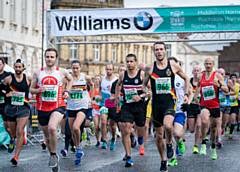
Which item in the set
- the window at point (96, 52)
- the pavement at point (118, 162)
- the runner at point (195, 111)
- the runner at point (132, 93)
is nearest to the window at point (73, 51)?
the window at point (96, 52)

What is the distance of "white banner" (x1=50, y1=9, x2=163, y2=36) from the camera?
27.5m

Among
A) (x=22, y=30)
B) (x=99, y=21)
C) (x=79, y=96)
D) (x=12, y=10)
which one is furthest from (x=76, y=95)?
(x=22, y=30)

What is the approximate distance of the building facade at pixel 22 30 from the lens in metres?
38.8

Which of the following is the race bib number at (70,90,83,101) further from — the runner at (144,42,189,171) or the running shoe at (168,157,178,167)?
the runner at (144,42,189,171)

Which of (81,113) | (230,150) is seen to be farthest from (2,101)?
(230,150)

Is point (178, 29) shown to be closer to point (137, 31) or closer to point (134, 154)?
point (137, 31)

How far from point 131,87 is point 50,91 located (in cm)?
200

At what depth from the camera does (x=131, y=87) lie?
559 inches

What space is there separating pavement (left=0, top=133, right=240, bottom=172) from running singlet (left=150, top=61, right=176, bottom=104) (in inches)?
46.3

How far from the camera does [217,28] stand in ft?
92.4

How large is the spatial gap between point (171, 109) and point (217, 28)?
1609cm

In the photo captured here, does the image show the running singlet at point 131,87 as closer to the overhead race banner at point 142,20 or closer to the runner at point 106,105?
the runner at point 106,105

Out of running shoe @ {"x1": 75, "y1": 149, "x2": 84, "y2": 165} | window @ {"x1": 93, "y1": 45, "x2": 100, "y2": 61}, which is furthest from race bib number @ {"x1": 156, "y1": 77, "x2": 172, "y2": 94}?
window @ {"x1": 93, "y1": 45, "x2": 100, "y2": 61}

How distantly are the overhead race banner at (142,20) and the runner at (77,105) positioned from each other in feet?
40.3
